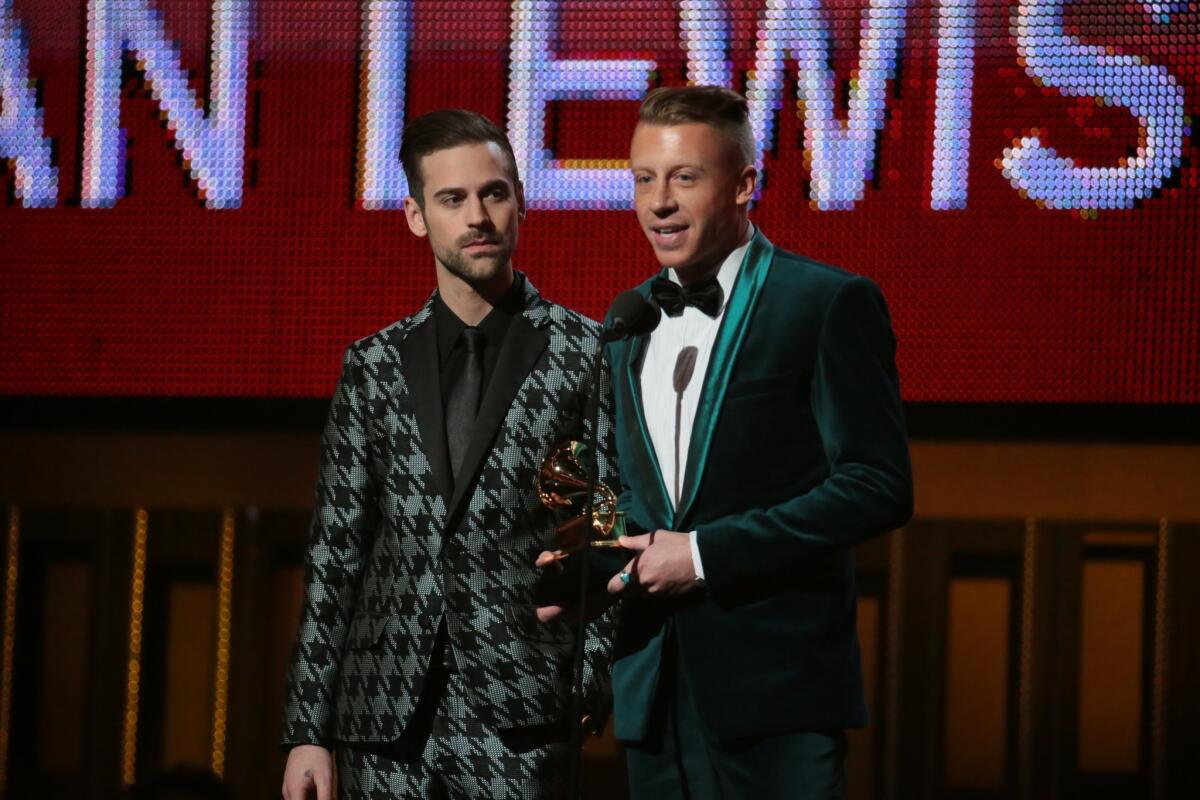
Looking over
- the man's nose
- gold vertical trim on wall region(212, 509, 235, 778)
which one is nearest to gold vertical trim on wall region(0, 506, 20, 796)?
gold vertical trim on wall region(212, 509, 235, 778)

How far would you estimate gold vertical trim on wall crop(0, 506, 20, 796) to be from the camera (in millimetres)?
4371

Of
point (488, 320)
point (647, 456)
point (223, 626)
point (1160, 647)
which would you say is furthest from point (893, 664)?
point (647, 456)

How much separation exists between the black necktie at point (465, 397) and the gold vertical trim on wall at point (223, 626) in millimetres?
2155

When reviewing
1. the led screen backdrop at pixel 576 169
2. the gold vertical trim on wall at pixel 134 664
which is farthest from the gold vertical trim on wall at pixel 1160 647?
the gold vertical trim on wall at pixel 134 664

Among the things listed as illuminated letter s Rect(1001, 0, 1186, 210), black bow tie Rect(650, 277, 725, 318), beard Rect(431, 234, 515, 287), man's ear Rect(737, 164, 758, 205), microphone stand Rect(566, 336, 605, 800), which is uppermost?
illuminated letter s Rect(1001, 0, 1186, 210)

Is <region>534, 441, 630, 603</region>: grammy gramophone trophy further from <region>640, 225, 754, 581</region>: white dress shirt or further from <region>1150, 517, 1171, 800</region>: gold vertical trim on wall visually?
<region>1150, 517, 1171, 800</region>: gold vertical trim on wall

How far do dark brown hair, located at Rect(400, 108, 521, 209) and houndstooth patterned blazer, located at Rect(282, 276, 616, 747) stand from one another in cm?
23

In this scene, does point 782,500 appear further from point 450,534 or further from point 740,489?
point 450,534

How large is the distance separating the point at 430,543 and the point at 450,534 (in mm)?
33

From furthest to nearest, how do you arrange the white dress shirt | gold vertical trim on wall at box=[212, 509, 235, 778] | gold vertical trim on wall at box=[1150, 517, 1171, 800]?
1. gold vertical trim on wall at box=[212, 509, 235, 778]
2. gold vertical trim on wall at box=[1150, 517, 1171, 800]
3. the white dress shirt

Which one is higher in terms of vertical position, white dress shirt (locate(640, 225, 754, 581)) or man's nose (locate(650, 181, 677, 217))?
man's nose (locate(650, 181, 677, 217))

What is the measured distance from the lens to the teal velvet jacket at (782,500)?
2.09 m

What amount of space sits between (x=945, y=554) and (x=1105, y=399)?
0.97 meters

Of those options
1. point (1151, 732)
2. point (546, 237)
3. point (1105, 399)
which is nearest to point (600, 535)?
point (546, 237)
